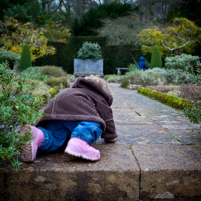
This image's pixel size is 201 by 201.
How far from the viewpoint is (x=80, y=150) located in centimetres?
145

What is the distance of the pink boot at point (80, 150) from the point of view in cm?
142

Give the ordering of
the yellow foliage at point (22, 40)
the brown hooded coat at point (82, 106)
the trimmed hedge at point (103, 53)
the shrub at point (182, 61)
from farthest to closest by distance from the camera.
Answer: the trimmed hedge at point (103, 53)
the yellow foliage at point (22, 40)
the shrub at point (182, 61)
the brown hooded coat at point (82, 106)

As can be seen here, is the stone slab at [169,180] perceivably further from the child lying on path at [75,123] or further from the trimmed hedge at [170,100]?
the trimmed hedge at [170,100]

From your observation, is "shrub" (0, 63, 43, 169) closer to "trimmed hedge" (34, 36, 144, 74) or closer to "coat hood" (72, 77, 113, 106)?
"coat hood" (72, 77, 113, 106)

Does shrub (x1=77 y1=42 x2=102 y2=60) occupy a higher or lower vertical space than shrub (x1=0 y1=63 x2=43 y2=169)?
higher

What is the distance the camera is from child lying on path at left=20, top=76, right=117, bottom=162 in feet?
4.70

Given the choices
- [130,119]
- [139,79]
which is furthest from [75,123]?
[139,79]

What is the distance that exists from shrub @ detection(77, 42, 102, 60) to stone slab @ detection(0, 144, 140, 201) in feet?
46.2

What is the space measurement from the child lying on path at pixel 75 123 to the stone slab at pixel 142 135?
1.00 ft

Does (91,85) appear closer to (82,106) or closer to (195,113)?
(82,106)

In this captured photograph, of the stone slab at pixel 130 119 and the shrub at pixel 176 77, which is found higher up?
the shrub at pixel 176 77

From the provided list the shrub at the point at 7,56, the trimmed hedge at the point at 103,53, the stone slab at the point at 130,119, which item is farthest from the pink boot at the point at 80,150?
the trimmed hedge at the point at 103,53

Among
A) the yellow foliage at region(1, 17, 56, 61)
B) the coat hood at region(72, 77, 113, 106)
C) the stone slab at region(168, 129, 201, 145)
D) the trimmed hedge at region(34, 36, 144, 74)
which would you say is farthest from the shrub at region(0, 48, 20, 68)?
the stone slab at region(168, 129, 201, 145)

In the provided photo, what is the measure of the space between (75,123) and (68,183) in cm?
45
